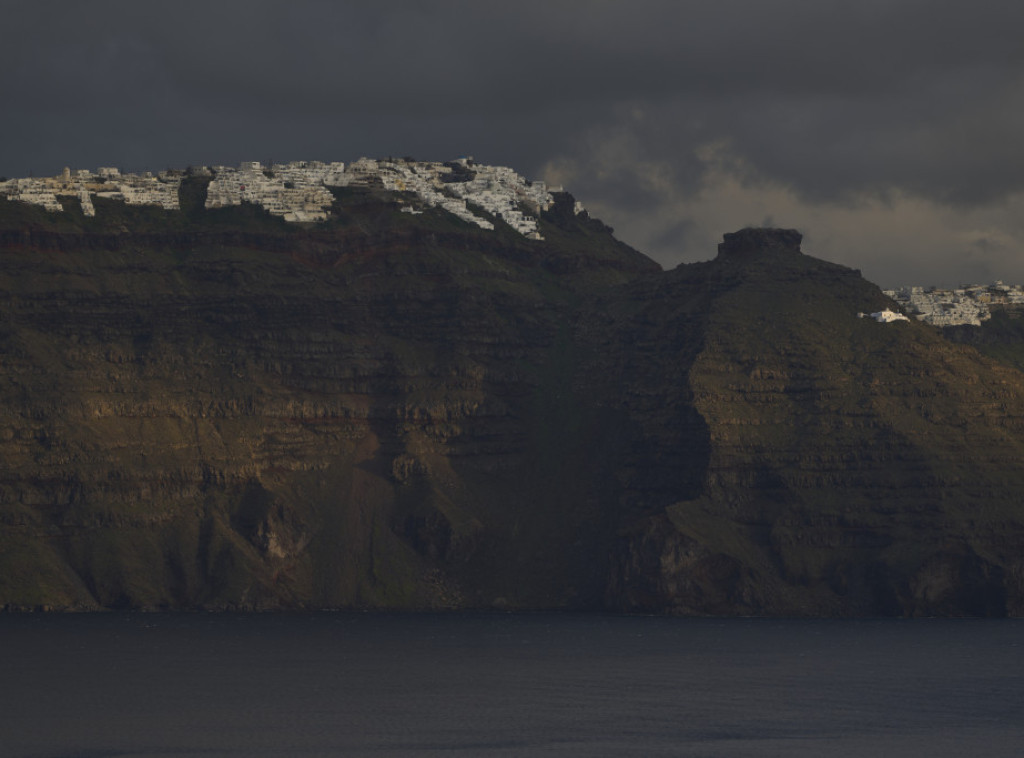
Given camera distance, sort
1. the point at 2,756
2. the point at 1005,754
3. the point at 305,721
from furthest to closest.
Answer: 1. the point at 305,721
2. the point at 1005,754
3. the point at 2,756

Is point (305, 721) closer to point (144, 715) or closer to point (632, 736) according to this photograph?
point (144, 715)

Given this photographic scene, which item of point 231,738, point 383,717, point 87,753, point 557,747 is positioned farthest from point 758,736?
point 87,753

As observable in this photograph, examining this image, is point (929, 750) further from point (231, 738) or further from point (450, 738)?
point (231, 738)

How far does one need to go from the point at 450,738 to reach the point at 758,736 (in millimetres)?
30374

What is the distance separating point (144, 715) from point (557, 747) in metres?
43.9

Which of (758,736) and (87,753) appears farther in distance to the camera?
(758,736)

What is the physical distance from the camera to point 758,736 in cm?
18800

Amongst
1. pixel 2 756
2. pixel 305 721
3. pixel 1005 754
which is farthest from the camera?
pixel 305 721

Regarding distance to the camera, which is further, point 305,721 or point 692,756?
point 305,721

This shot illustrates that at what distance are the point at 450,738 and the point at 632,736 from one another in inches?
700

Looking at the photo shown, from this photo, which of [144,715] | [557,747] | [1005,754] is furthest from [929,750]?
[144,715]

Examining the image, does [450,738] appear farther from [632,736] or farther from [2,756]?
[2,756]

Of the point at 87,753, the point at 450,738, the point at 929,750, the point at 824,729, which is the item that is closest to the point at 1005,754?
the point at 929,750

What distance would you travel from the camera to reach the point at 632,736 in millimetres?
186375
